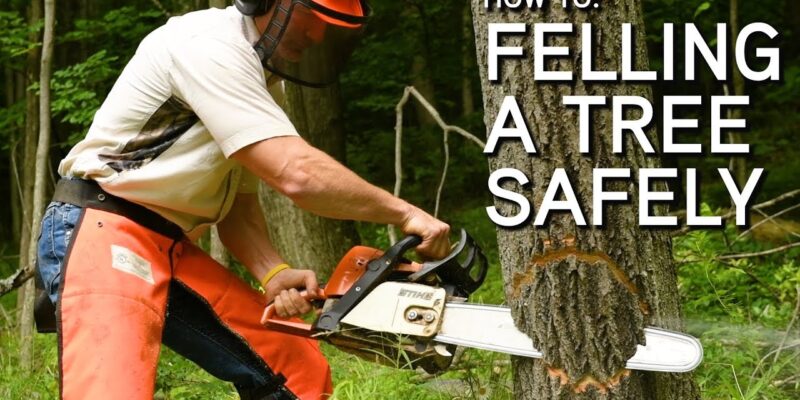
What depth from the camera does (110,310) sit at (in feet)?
8.61

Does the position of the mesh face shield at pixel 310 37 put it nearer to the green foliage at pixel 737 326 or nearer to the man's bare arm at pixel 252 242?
the man's bare arm at pixel 252 242

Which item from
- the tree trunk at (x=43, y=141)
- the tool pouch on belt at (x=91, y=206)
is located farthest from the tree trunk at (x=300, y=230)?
the tool pouch on belt at (x=91, y=206)

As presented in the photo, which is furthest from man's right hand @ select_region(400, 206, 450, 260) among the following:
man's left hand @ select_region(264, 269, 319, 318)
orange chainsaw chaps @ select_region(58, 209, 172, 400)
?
orange chainsaw chaps @ select_region(58, 209, 172, 400)

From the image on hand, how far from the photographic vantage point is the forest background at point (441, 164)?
3.68 m

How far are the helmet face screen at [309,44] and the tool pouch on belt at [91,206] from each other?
24.8 inches

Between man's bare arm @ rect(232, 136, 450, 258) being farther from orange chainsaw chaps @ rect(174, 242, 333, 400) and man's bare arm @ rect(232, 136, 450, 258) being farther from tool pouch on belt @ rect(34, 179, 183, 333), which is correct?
orange chainsaw chaps @ rect(174, 242, 333, 400)

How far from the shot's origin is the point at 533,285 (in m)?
2.53

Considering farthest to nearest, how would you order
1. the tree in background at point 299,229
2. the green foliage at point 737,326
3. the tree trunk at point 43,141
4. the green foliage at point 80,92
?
the green foliage at point 80,92 → the tree in background at point 299,229 → the tree trunk at point 43,141 → the green foliage at point 737,326

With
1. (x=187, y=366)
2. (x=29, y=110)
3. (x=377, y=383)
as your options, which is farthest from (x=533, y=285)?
(x=29, y=110)

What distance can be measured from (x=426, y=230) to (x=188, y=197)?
79 centimetres

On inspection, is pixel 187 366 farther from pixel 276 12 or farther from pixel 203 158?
pixel 276 12

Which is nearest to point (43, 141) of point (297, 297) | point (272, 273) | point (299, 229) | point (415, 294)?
point (299, 229)

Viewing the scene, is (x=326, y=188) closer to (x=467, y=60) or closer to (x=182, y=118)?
(x=182, y=118)

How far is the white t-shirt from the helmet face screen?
10 centimetres
